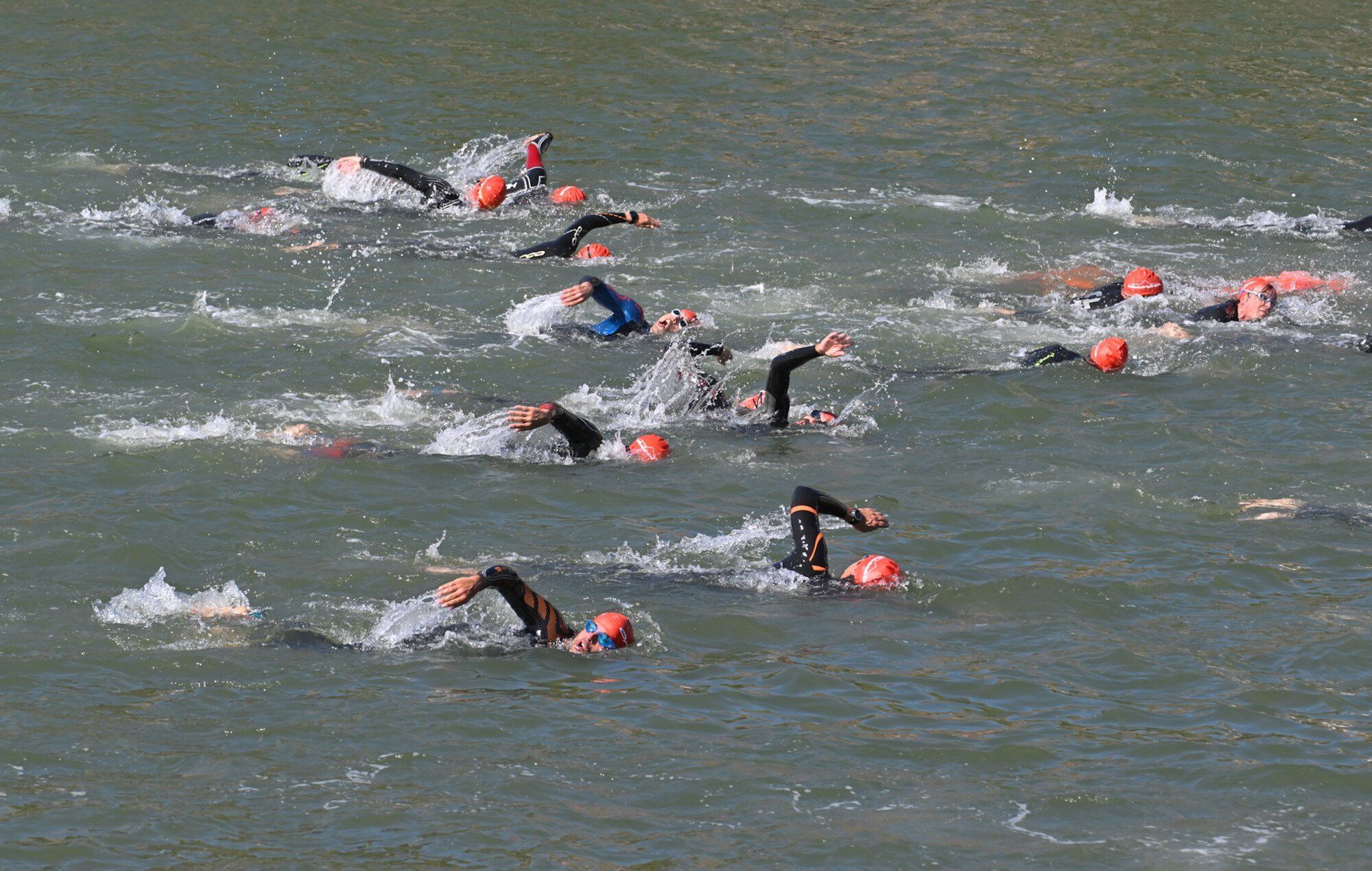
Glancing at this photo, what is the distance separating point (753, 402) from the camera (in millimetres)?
15938

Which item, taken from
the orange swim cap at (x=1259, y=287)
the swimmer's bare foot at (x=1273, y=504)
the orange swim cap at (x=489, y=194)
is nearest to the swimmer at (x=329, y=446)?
the swimmer's bare foot at (x=1273, y=504)

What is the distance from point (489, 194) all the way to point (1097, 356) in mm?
9466

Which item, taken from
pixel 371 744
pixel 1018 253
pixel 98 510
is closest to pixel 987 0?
pixel 1018 253

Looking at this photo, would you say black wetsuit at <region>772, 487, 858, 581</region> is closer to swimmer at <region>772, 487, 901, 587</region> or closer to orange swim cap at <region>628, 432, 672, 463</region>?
swimmer at <region>772, 487, 901, 587</region>

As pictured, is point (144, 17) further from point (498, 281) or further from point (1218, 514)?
point (1218, 514)

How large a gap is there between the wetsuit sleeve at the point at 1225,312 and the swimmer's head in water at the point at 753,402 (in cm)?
638

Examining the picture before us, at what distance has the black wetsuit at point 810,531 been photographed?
12086 mm

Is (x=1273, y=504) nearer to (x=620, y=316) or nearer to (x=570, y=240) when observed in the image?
(x=620, y=316)

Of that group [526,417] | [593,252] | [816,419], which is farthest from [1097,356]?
[526,417]

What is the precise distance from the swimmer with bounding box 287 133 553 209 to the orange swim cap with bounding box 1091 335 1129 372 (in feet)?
30.2

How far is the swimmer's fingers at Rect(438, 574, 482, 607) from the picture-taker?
388 inches

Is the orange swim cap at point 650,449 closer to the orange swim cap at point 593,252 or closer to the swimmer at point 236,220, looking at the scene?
the orange swim cap at point 593,252

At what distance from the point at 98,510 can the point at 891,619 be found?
646cm

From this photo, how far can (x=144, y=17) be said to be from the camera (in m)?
33.3
